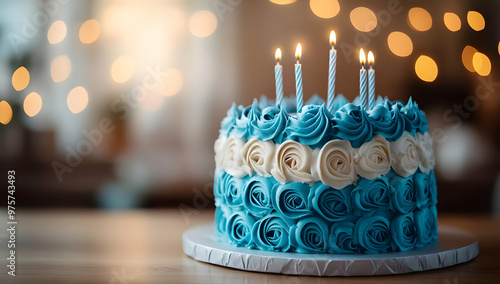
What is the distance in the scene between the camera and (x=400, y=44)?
5000 mm

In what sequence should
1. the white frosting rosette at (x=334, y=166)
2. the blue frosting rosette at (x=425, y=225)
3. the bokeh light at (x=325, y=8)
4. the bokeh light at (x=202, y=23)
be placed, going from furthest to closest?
the bokeh light at (x=202, y=23) < the bokeh light at (x=325, y=8) < the blue frosting rosette at (x=425, y=225) < the white frosting rosette at (x=334, y=166)

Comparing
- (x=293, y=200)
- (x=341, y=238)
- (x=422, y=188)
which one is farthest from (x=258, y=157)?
(x=422, y=188)

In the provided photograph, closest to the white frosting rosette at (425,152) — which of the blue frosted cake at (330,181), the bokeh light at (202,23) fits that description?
the blue frosted cake at (330,181)

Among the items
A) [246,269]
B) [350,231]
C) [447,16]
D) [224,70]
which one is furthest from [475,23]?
[246,269]

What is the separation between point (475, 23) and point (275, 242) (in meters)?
3.32

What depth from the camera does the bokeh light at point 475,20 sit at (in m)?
4.94

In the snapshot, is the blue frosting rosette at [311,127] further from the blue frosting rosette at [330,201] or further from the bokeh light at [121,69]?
the bokeh light at [121,69]

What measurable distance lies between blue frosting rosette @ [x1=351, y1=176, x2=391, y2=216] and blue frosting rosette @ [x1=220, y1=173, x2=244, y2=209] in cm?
53

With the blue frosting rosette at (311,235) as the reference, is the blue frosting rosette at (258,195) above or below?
above

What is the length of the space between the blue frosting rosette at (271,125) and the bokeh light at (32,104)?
3.12 metres

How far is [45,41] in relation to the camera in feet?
16.8

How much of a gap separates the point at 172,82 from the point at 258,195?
9.33ft

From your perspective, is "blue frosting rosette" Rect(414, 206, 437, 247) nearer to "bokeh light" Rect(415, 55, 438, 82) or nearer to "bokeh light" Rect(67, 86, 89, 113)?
"bokeh light" Rect(415, 55, 438, 82)

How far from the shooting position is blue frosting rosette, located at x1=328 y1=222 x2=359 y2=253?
2.49 metres
